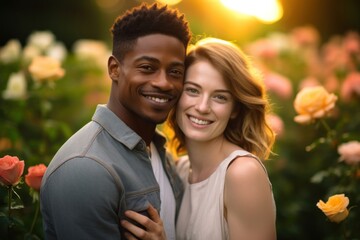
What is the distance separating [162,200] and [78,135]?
2.71ft

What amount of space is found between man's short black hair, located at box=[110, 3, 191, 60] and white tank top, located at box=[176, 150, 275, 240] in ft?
3.39

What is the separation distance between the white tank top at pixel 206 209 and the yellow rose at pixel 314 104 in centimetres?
80

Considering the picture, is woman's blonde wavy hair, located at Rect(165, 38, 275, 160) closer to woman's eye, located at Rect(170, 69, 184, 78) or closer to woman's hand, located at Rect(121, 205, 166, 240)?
woman's eye, located at Rect(170, 69, 184, 78)

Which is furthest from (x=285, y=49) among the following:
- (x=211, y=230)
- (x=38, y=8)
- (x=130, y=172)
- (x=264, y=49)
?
(x=38, y=8)

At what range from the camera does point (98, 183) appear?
2.50 metres

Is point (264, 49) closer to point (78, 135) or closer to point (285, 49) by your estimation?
point (285, 49)

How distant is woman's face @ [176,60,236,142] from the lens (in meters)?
3.37

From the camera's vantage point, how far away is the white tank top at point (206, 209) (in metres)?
3.25

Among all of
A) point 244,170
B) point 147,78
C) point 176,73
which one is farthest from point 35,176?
point 244,170

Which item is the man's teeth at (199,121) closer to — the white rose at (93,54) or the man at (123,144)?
the man at (123,144)

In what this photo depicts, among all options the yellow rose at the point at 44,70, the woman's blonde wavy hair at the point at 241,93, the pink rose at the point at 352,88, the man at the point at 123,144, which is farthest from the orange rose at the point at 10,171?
the pink rose at the point at 352,88

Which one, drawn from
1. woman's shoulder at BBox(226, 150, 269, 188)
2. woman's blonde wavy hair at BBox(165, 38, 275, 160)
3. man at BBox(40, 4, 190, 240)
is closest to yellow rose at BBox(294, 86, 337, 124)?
woman's blonde wavy hair at BBox(165, 38, 275, 160)

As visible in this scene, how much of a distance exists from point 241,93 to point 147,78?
86cm

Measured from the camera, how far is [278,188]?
5.31m
